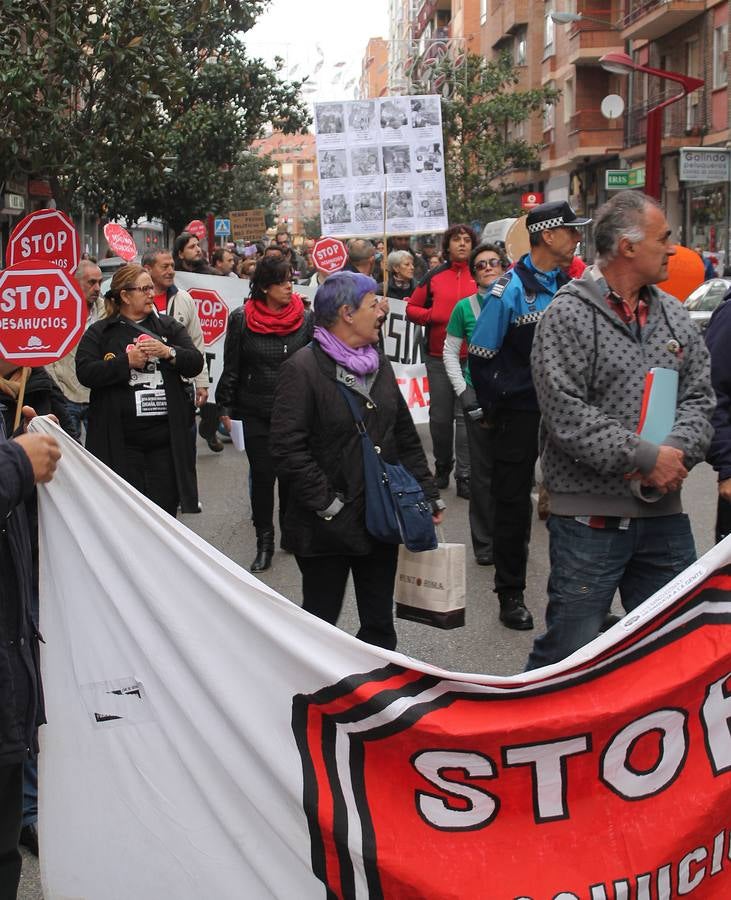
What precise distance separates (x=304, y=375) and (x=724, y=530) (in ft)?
5.65

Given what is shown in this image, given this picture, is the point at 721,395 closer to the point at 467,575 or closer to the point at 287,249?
the point at 467,575

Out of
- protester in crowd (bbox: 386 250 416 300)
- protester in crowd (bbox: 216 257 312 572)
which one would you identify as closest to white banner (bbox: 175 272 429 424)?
protester in crowd (bbox: 386 250 416 300)

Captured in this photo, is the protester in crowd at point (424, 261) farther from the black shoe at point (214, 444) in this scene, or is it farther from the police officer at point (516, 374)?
the police officer at point (516, 374)

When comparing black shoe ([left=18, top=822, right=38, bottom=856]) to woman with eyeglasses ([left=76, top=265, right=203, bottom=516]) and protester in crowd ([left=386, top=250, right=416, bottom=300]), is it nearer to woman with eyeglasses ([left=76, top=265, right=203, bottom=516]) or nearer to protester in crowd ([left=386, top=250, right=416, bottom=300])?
woman with eyeglasses ([left=76, top=265, right=203, bottom=516])

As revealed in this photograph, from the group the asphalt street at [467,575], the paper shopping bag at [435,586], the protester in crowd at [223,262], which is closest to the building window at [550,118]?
the protester in crowd at [223,262]

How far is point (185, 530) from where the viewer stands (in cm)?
345

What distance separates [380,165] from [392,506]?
8.53m

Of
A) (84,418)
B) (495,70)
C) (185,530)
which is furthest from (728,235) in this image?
(185,530)

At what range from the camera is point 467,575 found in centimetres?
764

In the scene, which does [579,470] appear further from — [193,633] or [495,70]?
[495,70]

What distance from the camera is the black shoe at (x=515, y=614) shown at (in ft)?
21.2

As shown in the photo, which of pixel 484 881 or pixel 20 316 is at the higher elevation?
pixel 20 316

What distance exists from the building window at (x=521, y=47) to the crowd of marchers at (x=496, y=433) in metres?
46.7

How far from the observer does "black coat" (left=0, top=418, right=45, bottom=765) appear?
3035 mm
